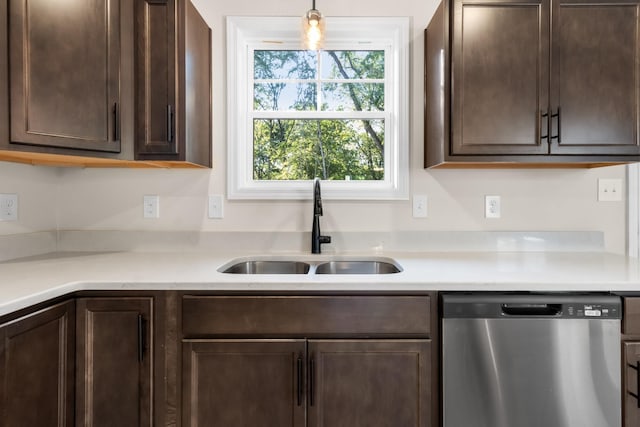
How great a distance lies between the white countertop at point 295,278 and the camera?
129 cm

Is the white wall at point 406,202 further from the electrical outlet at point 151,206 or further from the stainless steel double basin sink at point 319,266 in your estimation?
the stainless steel double basin sink at point 319,266

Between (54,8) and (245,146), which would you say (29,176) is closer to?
(54,8)

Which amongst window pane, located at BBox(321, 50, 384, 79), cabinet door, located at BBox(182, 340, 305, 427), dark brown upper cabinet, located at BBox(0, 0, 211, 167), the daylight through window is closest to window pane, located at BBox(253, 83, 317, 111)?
the daylight through window

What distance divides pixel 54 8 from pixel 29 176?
86 cm

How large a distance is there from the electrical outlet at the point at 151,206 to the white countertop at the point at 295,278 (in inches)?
15.5

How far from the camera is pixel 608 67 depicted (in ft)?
5.29

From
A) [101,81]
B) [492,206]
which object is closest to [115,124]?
[101,81]

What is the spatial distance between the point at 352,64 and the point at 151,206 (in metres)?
1.39

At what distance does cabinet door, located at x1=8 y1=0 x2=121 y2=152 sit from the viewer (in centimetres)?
129

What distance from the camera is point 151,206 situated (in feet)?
6.61

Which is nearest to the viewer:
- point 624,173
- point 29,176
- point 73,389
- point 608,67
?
point 73,389

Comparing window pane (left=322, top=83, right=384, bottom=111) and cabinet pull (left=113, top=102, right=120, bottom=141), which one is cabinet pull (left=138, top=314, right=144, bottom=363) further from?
window pane (left=322, top=83, right=384, bottom=111)

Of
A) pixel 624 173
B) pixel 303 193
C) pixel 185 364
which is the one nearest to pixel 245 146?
pixel 303 193

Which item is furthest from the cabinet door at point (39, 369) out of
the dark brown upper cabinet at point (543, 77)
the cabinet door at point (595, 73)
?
the cabinet door at point (595, 73)
